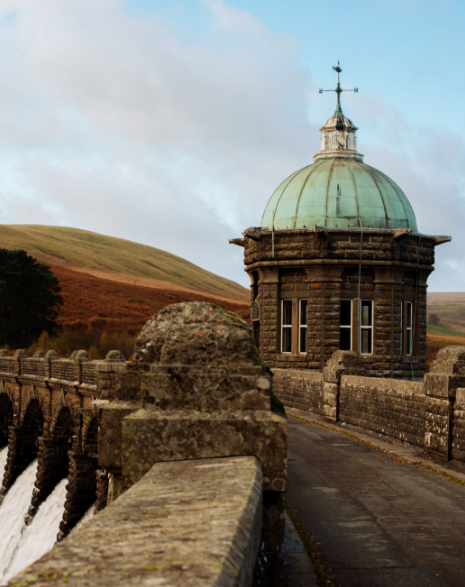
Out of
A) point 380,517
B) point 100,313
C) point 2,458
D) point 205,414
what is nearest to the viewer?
point 205,414

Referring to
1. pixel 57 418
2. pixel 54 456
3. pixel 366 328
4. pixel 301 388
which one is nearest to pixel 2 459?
pixel 57 418

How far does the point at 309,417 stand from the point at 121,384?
1500 cm

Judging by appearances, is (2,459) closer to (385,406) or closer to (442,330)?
(385,406)

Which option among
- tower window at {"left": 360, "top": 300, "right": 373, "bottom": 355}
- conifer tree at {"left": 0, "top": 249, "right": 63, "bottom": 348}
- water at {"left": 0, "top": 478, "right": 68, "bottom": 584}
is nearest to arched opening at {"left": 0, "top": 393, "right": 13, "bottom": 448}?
water at {"left": 0, "top": 478, "right": 68, "bottom": 584}

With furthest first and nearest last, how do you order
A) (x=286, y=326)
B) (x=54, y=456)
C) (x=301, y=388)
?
(x=54, y=456), (x=286, y=326), (x=301, y=388)

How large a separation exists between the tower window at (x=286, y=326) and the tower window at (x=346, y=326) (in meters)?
1.75

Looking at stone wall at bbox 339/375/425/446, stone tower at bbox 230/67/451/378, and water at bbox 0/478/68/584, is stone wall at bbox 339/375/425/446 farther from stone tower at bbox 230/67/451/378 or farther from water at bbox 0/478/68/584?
water at bbox 0/478/68/584

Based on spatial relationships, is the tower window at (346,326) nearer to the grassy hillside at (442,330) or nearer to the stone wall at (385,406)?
the stone wall at (385,406)

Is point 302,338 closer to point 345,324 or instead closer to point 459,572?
point 345,324

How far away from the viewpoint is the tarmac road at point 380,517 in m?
5.48

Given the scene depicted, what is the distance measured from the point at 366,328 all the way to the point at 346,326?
0.72 m

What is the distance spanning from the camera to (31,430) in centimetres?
2881

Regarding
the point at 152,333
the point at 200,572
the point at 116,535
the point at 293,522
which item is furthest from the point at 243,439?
the point at 293,522

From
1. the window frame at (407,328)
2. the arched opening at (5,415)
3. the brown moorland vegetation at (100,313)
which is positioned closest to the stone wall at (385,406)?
the window frame at (407,328)
